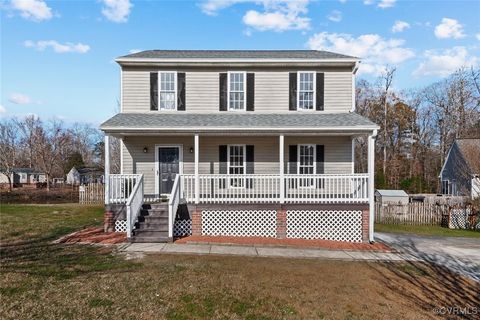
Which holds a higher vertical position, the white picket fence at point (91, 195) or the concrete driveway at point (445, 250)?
the white picket fence at point (91, 195)

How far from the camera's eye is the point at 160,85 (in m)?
13.7

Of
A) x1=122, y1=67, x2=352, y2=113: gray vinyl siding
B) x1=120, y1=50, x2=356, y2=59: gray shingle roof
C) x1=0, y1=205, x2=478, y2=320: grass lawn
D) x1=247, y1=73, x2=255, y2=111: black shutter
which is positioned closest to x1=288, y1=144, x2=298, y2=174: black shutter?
x1=122, y1=67, x2=352, y2=113: gray vinyl siding

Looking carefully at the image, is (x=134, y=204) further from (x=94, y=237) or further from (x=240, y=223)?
(x=240, y=223)

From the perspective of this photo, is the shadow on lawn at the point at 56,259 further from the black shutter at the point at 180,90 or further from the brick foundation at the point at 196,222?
the black shutter at the point at 180,90

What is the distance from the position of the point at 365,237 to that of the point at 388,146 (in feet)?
96.0

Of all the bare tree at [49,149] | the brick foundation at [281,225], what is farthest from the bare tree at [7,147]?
the brick foundation at [281,225]

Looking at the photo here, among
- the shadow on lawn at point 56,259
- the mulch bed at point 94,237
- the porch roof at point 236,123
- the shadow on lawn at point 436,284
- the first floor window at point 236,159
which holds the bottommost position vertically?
the shadow on lawn at point 436,284

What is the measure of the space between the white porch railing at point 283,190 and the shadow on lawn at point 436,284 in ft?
10.1

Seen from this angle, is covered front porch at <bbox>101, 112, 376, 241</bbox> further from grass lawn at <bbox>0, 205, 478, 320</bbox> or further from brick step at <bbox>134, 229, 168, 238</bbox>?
grass lawn at <bbox>0, 205, 478, 320</bbox>

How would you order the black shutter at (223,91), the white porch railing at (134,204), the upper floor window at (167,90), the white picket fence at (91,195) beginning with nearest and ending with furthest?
the white porch railing at (134,204), the upper floor window at (167,90), the black shutter at (223,91), the white picket fence at (91,195)

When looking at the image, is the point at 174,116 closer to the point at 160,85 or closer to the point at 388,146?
the point at 160,85

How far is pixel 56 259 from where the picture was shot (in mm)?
8047

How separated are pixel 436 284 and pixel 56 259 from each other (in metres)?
9.20

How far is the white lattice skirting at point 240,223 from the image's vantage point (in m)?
11.4
